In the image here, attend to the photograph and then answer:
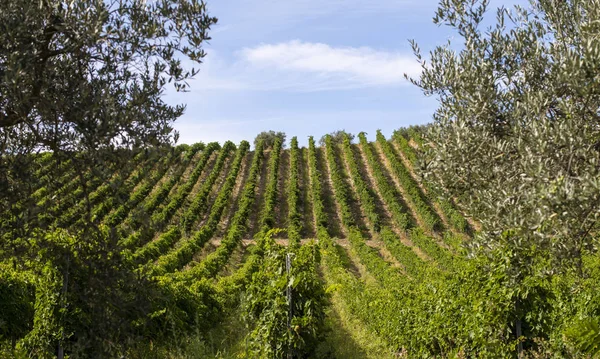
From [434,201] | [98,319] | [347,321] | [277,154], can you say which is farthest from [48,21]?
[277,154]

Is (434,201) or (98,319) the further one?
(434,201)

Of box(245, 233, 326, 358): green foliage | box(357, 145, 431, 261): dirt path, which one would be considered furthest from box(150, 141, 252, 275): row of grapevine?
box(357, 145, 431, 261): dirt path

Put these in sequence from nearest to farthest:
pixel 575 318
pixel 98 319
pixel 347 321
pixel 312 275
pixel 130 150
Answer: pixel 130 150 < pixel 98 319 < pixel 575 318 < pixel 312 275 < pixel 347 321

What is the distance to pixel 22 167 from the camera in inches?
244

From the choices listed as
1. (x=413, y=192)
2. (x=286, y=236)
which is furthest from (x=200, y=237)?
(x=413, y=192)

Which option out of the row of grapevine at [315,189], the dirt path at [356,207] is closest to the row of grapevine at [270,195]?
the row of grapevine at [315,189]

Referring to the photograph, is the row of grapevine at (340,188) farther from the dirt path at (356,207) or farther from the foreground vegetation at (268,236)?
the foreground vegetation at (268,236)

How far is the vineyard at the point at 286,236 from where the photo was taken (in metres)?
11.0

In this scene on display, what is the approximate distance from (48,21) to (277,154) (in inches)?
2328

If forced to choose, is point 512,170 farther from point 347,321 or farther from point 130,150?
point 347,321

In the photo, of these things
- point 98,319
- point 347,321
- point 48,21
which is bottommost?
point 347,321

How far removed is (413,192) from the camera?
48.1 m

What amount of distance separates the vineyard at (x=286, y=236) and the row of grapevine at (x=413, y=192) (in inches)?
6.1

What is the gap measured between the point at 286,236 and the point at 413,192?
12.1 meters
